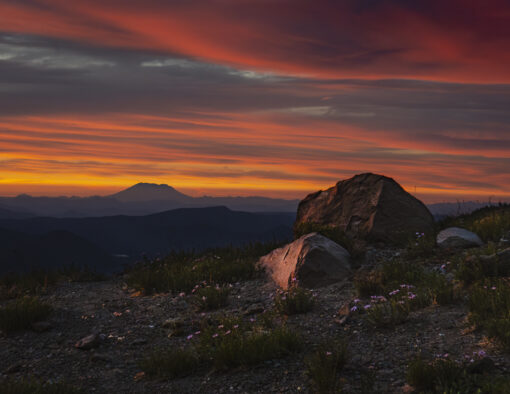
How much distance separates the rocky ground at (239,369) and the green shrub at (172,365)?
0.11 m

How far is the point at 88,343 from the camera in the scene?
7.44 metres

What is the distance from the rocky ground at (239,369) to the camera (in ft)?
18.0

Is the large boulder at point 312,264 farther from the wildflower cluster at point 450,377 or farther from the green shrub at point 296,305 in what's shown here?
the wildflower cluster at point 450,377

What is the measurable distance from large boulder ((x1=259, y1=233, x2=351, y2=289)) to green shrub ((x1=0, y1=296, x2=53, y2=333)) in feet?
16.0

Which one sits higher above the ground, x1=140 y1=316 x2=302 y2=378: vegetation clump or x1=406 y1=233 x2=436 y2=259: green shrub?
x1=406 y1=233 x2=436 y2=259: green shrub

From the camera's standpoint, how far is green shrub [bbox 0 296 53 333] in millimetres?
8281

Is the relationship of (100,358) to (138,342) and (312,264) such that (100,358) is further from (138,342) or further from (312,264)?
(312,264)

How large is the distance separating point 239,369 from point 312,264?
169 inches

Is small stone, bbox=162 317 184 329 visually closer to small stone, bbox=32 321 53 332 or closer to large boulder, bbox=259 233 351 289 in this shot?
small stone, bbox=32 321 53 332

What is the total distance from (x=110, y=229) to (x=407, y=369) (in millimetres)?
184604

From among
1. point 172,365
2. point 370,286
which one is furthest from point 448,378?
point 370,286

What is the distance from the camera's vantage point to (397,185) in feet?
46.5

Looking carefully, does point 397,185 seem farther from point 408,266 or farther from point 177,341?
point 177,341

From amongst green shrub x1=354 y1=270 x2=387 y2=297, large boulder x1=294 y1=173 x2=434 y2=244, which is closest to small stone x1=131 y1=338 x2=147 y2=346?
green shrub x1=354 y1=270 x2=387 y2=297
